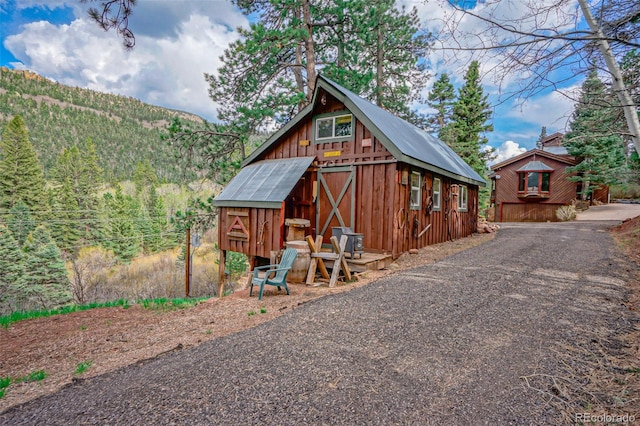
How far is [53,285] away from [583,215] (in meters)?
39.1

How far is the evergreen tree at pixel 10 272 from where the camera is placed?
20.9 metres

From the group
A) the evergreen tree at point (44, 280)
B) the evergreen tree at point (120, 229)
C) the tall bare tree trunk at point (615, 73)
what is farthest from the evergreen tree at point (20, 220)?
the tall bare tree trunk at point (615, 73)

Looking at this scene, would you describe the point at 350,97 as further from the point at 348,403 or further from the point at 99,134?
the point at 99,134

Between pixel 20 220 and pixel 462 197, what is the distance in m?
37.1

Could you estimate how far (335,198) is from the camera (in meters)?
10.0

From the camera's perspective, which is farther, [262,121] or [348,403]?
[262,121]

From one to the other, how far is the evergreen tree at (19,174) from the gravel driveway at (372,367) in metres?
37.1

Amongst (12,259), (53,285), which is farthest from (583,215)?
(12,259)

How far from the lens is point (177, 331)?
4988mm

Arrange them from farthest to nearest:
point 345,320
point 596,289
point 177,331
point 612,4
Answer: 1. point 596,289
2. point 177,331
3. point 345,320
4. point 612,4

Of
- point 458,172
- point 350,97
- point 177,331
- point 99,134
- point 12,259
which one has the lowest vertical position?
point 12,259

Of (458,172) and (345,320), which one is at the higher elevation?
(458,172)

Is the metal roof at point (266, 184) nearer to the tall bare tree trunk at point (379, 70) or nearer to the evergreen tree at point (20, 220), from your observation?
the tall bare tree trunk at point (379, 70)

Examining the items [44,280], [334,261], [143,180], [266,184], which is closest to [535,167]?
[266,184]
